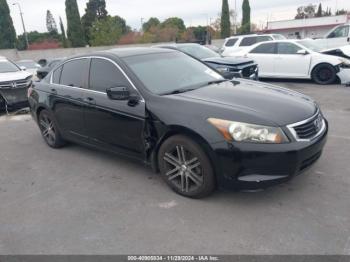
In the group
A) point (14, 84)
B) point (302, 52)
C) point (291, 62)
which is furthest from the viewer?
point (291, 62)

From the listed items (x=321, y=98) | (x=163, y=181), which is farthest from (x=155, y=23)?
(x=163, y=181)

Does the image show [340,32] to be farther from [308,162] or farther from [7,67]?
[308,162]

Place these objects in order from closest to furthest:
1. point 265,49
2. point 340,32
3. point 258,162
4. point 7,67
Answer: point 258,162, point 7,67, point 265,49, point 340,32

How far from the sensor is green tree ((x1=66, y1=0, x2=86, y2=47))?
A: 4138 centimetres

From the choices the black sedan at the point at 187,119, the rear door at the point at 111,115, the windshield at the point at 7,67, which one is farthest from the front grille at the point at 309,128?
the windshield at the point at 7,67

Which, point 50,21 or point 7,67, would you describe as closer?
point 7,67

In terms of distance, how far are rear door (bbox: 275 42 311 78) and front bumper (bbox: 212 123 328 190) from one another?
869 cm

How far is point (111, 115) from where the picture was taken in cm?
421

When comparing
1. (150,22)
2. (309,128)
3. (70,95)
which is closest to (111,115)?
(70,95)

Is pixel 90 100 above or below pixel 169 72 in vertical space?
below

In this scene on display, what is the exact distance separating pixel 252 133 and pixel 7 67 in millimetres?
9328

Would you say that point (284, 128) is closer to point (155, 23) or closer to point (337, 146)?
point (337, 146)

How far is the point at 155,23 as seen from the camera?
7281cm

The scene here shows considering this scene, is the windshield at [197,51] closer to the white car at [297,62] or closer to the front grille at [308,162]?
the white car at [297,62]
